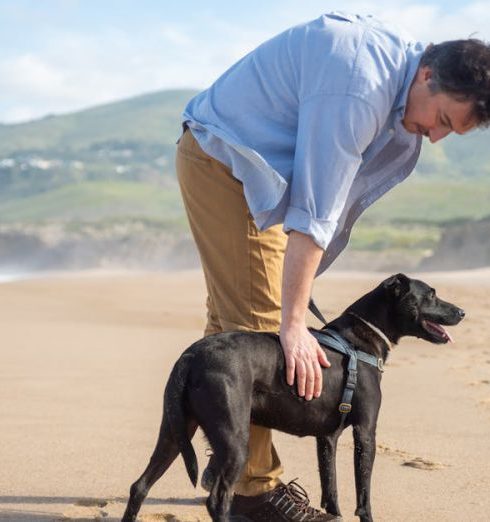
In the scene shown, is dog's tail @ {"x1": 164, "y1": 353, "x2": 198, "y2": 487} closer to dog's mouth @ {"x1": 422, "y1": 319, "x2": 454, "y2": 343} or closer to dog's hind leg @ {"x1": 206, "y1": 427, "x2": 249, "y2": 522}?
dog's hind leg @ {"x1": 206, "y1": 427, "x2": 249, "y2": 522}

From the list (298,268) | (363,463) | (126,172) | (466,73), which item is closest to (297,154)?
(298,268)

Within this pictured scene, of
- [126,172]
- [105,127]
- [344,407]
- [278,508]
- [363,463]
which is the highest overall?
[344,407]

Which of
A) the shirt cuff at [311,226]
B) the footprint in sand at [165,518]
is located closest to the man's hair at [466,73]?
the shirt cuff at [311,226]

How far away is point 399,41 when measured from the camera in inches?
161

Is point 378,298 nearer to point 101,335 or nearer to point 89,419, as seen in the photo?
point 89,419

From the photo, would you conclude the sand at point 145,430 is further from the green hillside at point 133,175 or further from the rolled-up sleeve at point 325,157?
the green hillside at point 133,175

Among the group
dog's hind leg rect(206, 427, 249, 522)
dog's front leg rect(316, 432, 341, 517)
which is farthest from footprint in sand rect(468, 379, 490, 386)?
dog's hind leg rect(206, 427, 249, 522)

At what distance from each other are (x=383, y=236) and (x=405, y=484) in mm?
48261

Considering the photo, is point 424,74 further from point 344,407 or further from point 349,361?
point 344,407

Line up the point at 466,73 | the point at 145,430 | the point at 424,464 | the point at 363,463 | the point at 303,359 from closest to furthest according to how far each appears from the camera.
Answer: the point at 466,73
the point at 303,359
the point at 363,463
the point at 424,464
the point at 145,430

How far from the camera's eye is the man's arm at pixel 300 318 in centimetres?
402

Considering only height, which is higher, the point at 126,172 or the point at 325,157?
the point at 325,157

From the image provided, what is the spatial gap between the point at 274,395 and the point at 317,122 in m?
1.07

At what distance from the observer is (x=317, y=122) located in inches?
155
